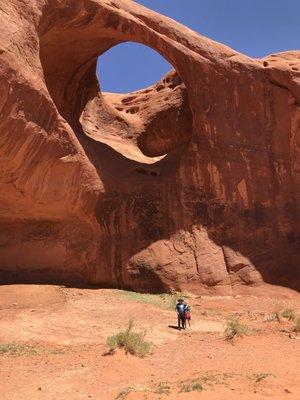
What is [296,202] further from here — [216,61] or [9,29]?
[9,29]

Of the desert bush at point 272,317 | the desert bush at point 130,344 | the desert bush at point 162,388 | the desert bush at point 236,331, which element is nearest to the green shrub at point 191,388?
the desert bush at point 162,388

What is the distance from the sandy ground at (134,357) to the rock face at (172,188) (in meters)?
1.13

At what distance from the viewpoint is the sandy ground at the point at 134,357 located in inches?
258

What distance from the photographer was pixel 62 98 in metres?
17.6

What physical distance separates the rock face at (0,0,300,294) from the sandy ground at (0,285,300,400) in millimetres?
1130

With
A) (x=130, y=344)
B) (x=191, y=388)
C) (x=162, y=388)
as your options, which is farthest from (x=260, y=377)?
(x=130, y=344)

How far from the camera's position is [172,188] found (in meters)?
15.6

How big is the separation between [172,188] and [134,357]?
8.00m

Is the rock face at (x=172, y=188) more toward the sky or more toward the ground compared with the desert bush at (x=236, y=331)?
more toward the sky

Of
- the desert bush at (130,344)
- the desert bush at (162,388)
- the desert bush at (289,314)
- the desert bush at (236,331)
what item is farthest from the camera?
the desert bush at (289,314)

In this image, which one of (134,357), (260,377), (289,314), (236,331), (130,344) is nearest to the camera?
(260,377)

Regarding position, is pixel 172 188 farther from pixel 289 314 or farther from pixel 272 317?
pixel 289 314

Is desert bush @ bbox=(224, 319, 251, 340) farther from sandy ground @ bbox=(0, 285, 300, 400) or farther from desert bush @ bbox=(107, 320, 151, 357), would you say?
desert bush @ bbox=(107, 320, 151, 357)

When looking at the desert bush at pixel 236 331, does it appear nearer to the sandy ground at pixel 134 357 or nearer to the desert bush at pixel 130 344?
the sandy ground at pixel 134 357
